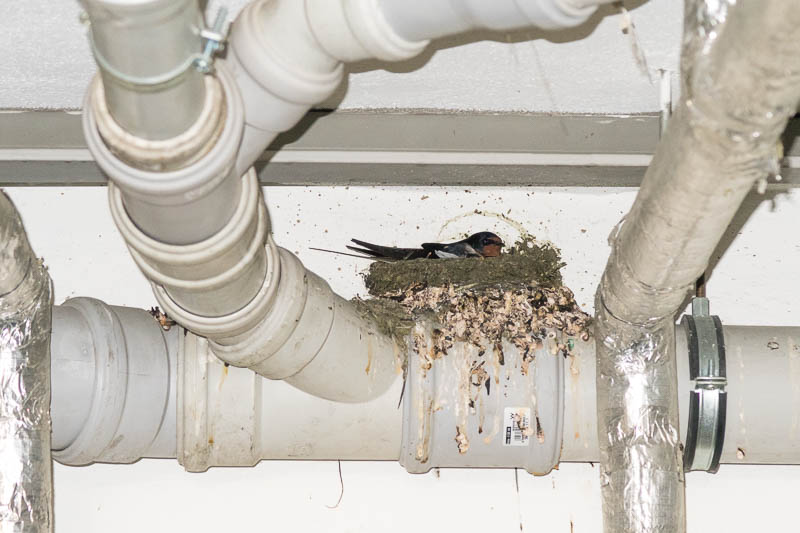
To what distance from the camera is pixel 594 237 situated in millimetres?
2932

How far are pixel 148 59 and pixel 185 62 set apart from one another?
0.19 ft

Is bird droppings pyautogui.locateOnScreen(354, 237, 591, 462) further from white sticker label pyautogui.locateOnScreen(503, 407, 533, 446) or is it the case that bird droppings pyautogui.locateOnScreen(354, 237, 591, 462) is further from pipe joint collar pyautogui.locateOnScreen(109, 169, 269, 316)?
pipe joint collar pyautogui.locateOnScreen(109, 169, 269, 316)

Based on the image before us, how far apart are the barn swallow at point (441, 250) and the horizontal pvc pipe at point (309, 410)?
0.56m

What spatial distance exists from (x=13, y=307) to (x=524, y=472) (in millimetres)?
1423

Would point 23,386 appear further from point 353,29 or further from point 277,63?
point 353,29

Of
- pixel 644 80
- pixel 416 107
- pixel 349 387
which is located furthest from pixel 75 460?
Result: pixel 644 80

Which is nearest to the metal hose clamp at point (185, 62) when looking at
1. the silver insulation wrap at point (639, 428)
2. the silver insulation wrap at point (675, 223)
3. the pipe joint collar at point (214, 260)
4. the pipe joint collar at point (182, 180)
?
the pipe joint collar at point (182, 180)

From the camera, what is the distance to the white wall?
2.67m

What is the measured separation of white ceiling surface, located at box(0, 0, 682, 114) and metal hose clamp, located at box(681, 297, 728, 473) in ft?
2.08

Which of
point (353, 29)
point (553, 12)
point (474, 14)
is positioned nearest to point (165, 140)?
point (353, 29)

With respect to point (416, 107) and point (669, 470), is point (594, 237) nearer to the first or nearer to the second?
point (416, 107)

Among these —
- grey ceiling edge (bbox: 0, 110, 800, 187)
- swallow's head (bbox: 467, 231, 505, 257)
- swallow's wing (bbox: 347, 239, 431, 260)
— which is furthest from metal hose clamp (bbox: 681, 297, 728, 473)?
swallow's wing (bbox: 347, 239, 431, 260)

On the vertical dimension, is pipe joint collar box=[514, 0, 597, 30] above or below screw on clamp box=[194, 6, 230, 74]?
above

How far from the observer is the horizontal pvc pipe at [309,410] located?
7.48 feet
